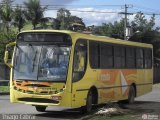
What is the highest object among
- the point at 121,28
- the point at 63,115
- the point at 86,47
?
the point at 121,28

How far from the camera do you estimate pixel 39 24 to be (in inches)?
2594

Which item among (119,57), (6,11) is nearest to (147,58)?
(119,57)

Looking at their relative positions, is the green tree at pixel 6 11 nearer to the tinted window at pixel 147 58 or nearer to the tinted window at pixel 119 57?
the tinted window at pixel 147 58

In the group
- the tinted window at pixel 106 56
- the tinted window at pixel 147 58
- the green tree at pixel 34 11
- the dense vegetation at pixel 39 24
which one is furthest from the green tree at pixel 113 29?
the tinted window at pixel 106 56

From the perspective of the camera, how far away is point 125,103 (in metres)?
23.6

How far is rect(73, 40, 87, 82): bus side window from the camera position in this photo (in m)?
17.2

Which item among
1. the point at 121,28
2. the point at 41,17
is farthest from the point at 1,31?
the point at 121,28

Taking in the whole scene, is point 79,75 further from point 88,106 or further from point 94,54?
point 94,54

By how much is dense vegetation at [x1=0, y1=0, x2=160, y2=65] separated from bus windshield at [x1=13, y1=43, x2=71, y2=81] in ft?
131

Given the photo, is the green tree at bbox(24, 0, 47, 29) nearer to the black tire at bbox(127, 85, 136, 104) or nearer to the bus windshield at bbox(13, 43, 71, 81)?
the black tire at bbox(127, 85, 136, 104)

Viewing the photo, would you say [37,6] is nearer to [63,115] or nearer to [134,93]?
[134,93]

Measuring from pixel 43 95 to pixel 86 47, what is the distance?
8.52 feet

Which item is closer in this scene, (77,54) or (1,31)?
(77,54)

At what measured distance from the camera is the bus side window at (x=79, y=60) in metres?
17.2
